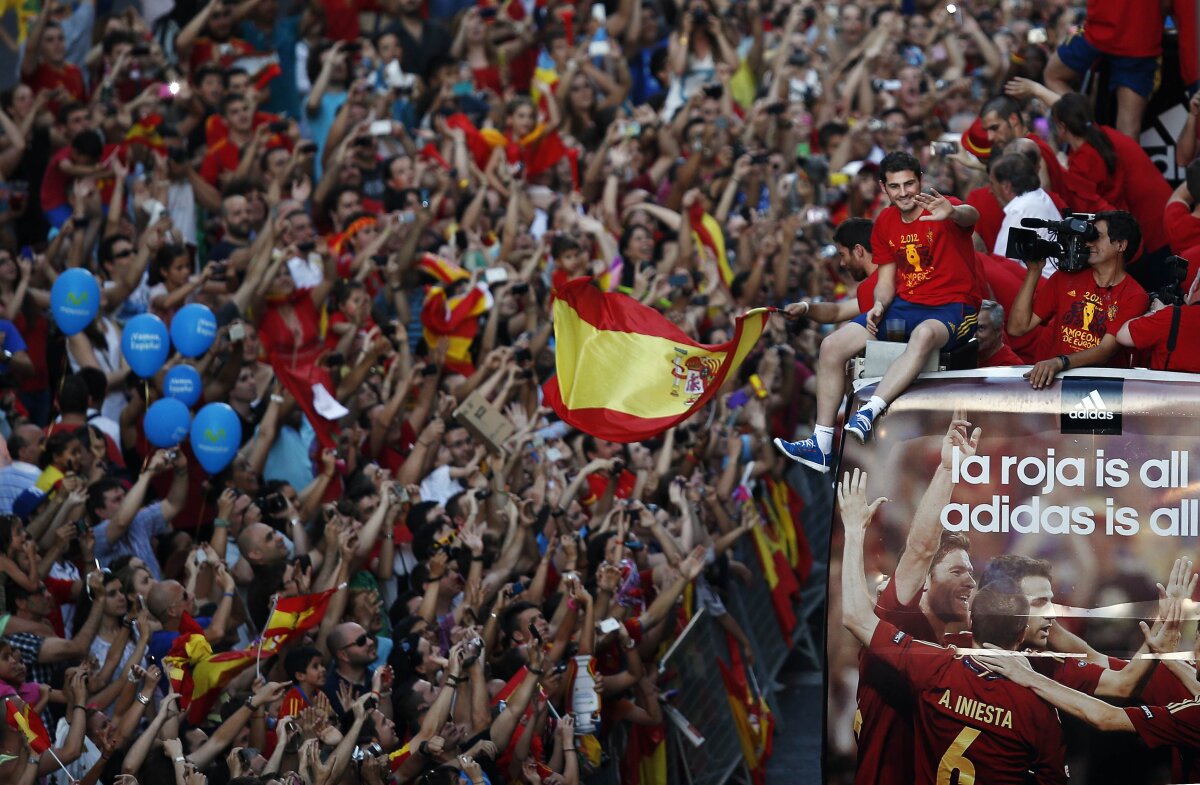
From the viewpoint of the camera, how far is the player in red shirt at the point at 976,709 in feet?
25.2

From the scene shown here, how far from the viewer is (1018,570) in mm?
7805

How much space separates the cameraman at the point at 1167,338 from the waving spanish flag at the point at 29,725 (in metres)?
4.87

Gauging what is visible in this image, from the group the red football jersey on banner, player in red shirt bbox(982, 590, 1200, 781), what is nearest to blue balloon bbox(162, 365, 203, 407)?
the red football jersey on banner

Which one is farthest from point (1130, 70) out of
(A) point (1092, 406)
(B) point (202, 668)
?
(B) point (202, 668)

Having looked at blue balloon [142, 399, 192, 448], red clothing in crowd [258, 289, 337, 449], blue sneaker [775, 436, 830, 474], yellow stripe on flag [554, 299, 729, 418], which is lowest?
red clothing in crowd [258, 289, 337, 449]

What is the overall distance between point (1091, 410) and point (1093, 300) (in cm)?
136

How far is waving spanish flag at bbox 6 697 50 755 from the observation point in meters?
8.53

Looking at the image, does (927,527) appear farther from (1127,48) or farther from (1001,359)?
(1127,48)

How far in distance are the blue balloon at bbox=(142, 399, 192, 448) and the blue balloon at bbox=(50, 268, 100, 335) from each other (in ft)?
2.54

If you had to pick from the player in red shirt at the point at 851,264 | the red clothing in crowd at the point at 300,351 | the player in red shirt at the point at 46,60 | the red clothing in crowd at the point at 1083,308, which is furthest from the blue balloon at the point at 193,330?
the red clothing in crowd at the point at 1083,308

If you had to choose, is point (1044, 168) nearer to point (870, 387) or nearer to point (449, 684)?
point (870, 387)

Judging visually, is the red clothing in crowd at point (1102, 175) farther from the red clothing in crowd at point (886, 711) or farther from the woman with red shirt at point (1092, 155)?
the red clothing in crowd at point (886, 711)

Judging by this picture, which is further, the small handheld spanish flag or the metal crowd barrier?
the metal crowd barrier

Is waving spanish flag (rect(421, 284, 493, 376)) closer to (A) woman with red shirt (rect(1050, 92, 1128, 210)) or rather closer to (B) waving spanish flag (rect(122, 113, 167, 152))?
(B) waving spanish flag (rect(122, 113, 167, 152))
